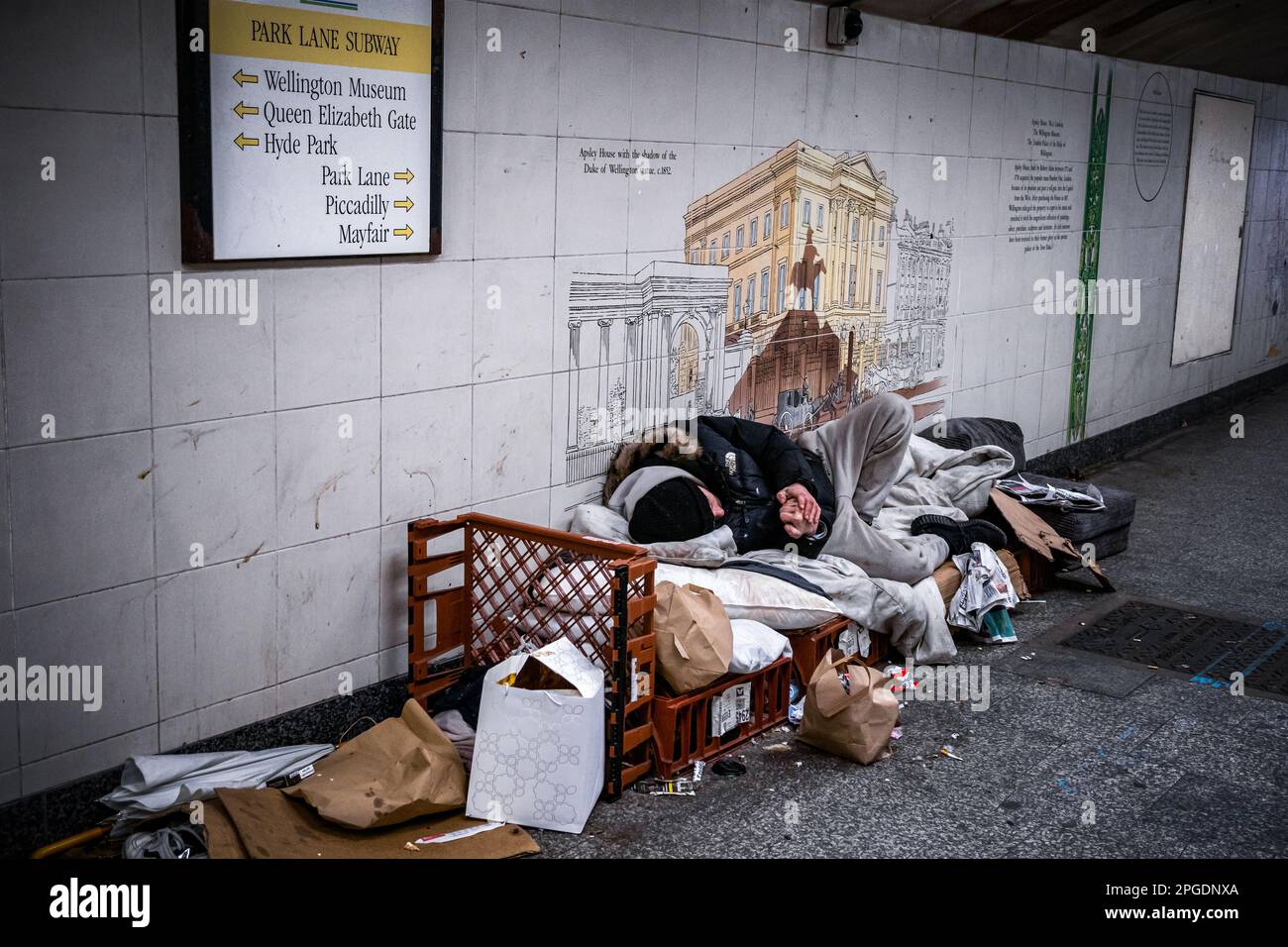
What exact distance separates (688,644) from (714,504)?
1.12 metres

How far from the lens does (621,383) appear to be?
18.3 ft

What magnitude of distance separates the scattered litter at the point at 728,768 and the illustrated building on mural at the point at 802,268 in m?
2.14

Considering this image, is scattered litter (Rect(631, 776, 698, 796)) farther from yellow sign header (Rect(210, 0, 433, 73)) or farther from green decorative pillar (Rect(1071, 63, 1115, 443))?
green decorative pillar (Rect(1071, 63, 1115, 443))

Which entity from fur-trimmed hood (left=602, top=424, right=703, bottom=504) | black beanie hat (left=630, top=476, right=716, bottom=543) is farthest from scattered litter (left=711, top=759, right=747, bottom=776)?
fur-trimmed hood (left=602, top=424, right=703, bottom=504)

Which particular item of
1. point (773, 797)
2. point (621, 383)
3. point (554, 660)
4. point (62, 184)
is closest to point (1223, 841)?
point (773, 797)

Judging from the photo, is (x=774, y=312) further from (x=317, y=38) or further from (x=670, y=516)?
(x=317, y=38)

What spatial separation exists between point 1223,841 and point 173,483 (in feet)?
11.5

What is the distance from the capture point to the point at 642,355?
567cm

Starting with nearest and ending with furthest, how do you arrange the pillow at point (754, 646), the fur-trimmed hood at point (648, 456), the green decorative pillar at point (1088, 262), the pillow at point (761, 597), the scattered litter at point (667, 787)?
the scattered litter at point (667, 787) → the pillow at point (754, 646) → the pillow at point (761, 597) → the fur-trimmed hood at point (648, 456) → the green decorative pillar at point (1088, 262)

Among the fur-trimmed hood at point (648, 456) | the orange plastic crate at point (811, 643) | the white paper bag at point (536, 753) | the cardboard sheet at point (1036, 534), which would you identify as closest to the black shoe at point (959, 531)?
the cardboard sheet at point (1036, 534)

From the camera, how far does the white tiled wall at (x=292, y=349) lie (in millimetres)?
3637

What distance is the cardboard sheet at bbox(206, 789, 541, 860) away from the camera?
12.4 ft

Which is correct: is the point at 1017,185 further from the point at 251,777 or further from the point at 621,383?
the point at 251,777

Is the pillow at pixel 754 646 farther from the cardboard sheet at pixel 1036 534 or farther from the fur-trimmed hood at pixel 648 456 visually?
Result: the cardboard sheet at pixel 1036 534
